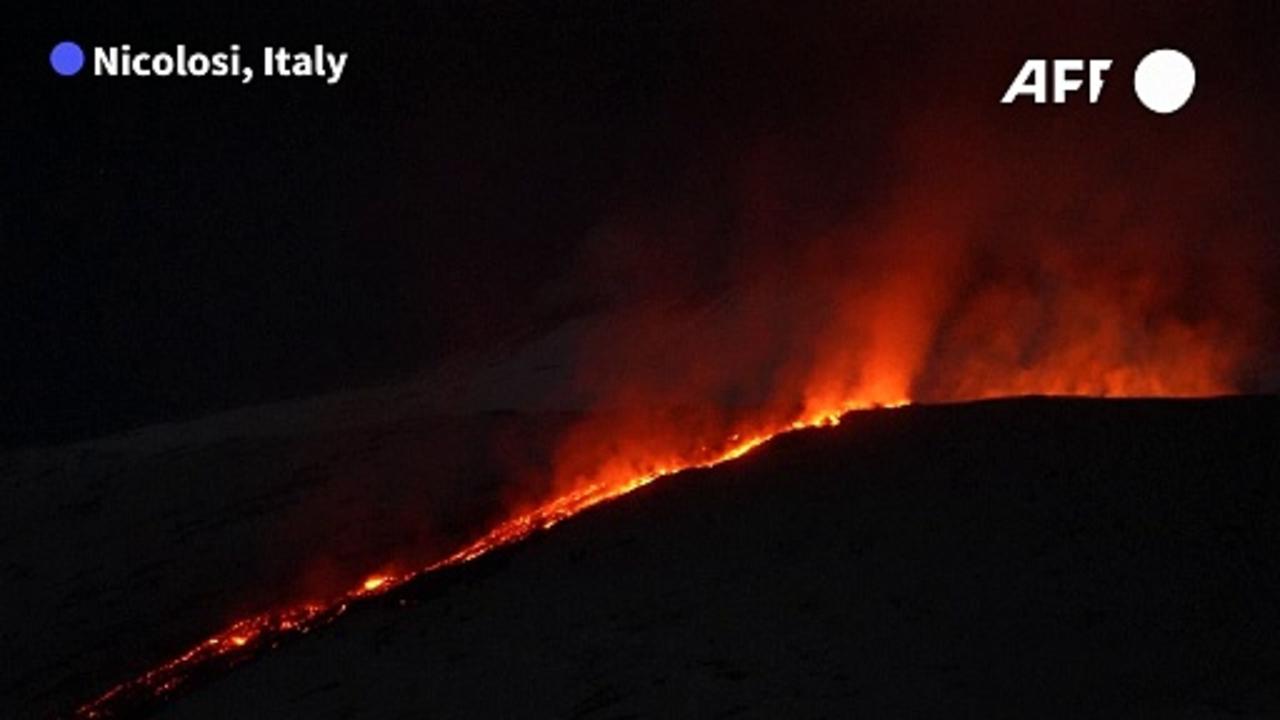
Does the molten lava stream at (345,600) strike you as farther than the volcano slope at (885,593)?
Yes

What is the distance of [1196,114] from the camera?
18656 millimetres

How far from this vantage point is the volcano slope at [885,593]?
9.48 m

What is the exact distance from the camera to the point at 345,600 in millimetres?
12344

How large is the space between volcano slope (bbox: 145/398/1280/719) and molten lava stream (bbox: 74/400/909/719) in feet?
0.97

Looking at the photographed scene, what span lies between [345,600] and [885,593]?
350cm

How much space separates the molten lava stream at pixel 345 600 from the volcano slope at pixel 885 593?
296 millimetres

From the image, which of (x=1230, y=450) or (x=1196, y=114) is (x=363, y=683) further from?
(x=1196, y=114)

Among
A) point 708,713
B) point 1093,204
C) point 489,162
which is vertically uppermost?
point 489,162

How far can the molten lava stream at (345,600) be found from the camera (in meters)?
11.5

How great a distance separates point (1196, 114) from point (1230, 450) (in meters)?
7.47

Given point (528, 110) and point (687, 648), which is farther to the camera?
point (528, 110)

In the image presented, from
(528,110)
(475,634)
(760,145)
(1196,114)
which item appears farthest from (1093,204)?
(475,634)

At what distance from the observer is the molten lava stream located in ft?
37.6

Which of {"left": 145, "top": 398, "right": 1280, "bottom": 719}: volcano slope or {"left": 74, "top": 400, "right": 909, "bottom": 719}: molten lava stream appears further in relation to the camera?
{"left": 74, "top": 400, "right": 909, "bottom": 719}: molten lava stream
